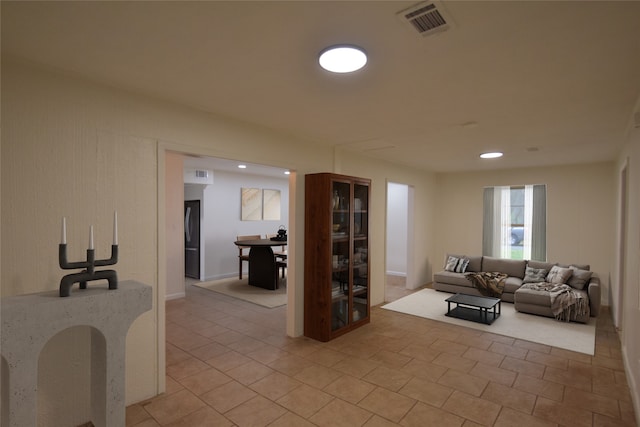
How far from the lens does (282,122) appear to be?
3.34m

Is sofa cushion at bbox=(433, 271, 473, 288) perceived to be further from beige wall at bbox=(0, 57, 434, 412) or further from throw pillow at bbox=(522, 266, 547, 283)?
beige wall at bbox=(0, 57, 434, 412)

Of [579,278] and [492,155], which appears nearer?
[492,155]

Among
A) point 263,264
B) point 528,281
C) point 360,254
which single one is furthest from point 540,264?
point 263,264

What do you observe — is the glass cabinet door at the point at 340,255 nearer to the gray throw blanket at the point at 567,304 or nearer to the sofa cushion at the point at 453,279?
the sofa cushion at the point at 453,279

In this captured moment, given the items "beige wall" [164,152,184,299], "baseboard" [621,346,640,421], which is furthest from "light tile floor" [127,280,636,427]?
"beige wall" [164,152,184,299]

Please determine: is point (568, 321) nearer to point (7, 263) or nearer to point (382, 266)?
point (382, 266)

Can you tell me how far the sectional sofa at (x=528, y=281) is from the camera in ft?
15.4

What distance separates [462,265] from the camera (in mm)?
6285

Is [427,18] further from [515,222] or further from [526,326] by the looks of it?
[515,222]

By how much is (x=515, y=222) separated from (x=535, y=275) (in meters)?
1.28

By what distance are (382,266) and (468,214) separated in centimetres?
269

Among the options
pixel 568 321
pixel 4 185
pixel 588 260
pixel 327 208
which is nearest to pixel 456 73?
pixel 327 208

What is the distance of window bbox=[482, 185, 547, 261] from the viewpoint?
611cm

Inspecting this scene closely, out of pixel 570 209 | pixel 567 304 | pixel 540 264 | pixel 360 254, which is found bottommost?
pixel 567 304
